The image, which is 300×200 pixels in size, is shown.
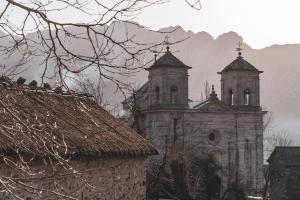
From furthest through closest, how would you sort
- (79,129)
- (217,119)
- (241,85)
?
(241,85) < (217,119) < (79,129)

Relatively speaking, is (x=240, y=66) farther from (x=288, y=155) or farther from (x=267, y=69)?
(x=267, y=69)

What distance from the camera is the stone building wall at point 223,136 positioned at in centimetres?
3475

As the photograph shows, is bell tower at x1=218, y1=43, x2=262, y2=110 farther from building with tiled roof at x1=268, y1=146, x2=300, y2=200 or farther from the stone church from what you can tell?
building with tiled roof at x1=268, y1=146, x2=300, y2=200

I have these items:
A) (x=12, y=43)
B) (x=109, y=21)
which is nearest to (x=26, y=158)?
(x=12, y=43)

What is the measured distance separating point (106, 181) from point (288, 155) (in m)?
21.6

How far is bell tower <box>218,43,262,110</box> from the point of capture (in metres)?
36.4

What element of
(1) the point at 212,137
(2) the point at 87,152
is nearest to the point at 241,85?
(1) the point at 212,137

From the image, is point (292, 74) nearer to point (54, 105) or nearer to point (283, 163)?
point (283, 163)

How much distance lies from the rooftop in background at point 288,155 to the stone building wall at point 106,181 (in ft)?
63.3

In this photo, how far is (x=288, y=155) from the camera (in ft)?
103

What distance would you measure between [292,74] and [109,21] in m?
96.8

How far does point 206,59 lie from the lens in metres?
108

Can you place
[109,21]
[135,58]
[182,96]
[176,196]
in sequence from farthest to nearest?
[182,96] < [176,196] < [135,58] < [109,21]

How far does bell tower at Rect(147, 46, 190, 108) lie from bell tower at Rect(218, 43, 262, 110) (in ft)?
9.88
